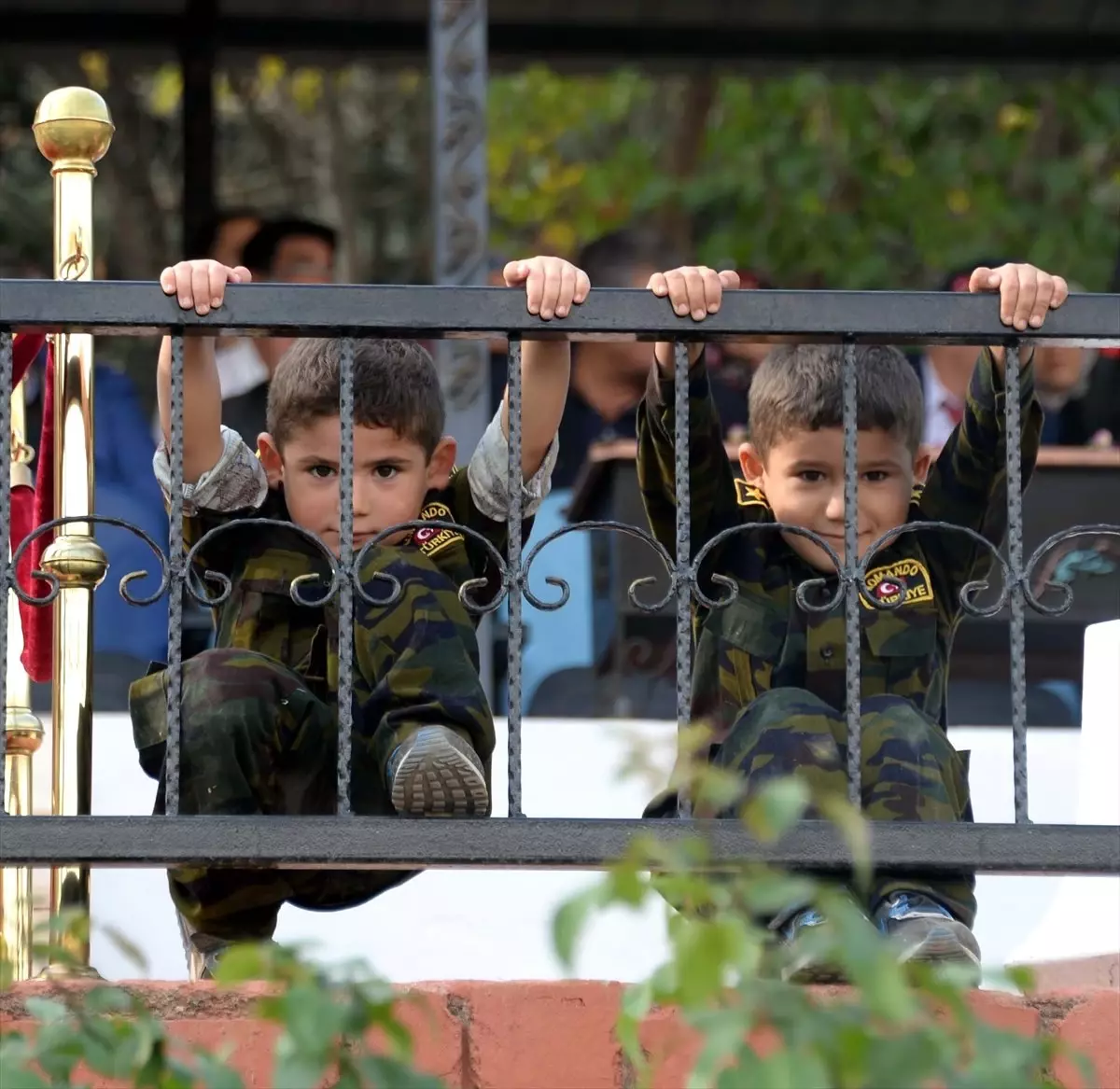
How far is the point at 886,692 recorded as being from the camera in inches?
141

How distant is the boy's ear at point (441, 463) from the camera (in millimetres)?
3648

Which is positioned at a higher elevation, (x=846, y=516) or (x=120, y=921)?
(x=846, y=516)

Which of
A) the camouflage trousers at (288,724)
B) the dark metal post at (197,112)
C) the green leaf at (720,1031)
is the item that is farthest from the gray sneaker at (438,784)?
the dark metal post at (197,112)

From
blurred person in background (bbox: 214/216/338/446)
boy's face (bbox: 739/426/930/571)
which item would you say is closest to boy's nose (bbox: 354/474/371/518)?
boy's face (bbox: 739/426/930/571)

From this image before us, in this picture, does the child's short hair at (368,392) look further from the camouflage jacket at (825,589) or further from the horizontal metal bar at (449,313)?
the horizontal metal bar at (449,313)

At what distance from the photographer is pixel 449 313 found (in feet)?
10.1

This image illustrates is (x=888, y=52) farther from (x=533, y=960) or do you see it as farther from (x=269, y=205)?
(x=269, y=205)

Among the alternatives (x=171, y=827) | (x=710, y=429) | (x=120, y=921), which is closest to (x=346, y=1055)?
(x=171, y=827)

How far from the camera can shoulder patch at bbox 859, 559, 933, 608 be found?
359 centimetres

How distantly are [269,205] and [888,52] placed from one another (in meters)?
6.99

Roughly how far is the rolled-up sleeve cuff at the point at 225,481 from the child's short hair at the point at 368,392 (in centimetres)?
12

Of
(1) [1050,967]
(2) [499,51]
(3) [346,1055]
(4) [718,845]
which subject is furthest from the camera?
(2) [499,51]

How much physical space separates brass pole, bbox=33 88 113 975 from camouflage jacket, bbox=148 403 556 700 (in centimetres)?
15

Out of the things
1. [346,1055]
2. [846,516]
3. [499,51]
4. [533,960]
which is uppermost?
[499,51]
